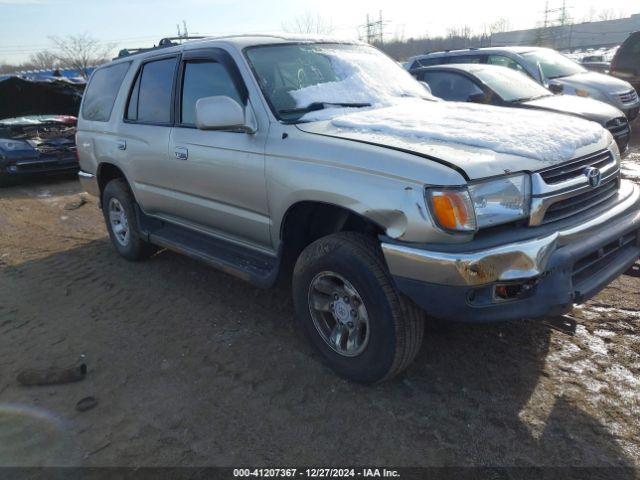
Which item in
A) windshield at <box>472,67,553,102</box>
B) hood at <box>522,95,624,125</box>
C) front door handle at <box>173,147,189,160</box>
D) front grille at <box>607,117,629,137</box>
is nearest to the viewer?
front door handle at <box>173,147,189,160</box>

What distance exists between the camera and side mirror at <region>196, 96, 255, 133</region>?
10.5 ft

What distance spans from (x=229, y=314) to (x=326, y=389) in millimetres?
1304

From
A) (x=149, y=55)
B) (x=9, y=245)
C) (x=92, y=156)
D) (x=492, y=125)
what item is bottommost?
(x=9, y=245)

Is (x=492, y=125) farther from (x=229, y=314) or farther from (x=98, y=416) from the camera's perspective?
(x=98, y=416)

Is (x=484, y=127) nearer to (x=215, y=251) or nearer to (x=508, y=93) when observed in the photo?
(x=215, y=251)

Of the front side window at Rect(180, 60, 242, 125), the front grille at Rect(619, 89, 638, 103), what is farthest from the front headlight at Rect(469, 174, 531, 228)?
the front grille at Rect(619, 89, 638, 103)

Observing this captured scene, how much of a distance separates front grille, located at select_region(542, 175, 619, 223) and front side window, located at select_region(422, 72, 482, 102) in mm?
4360

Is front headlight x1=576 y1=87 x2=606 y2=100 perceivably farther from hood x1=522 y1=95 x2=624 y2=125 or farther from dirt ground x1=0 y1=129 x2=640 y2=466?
dirt ground x1=0 y1=129 x2=640 y2=466

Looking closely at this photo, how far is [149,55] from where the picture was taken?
4.65m

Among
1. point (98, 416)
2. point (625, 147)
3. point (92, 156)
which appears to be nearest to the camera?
point (98, 416)

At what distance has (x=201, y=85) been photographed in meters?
3.96

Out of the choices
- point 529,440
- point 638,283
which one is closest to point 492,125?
A: point 529,440

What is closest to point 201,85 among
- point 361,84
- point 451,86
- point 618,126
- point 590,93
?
point 361,84

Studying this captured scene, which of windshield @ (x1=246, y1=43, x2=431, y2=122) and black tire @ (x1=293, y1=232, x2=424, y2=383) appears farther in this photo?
windshield @ (x1=246, y1=43, x2=431, y2=122)
